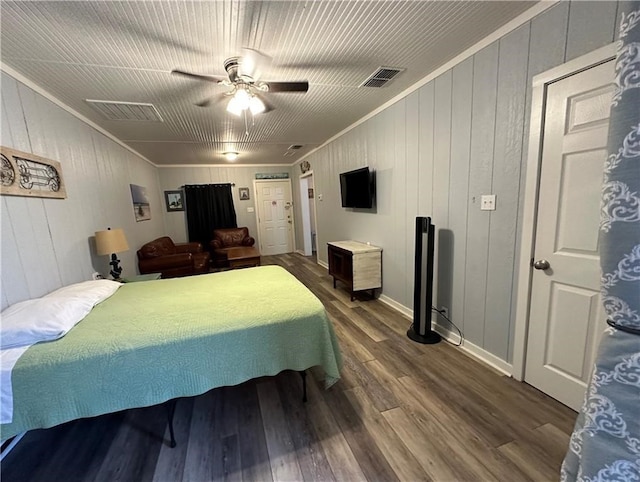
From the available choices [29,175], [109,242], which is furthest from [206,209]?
[29,175]

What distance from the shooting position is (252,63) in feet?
6.32

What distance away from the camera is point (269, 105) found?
286 cm

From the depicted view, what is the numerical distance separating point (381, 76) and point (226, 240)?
4.97 meters

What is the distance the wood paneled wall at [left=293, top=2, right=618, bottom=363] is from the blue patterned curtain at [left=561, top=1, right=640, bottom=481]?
1130mm

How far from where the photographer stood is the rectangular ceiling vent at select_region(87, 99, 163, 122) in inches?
102

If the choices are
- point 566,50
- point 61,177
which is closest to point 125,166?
point 61,177

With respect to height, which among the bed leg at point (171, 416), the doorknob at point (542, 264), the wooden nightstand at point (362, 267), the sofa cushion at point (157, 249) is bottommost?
the bed leg at point (171, 416)

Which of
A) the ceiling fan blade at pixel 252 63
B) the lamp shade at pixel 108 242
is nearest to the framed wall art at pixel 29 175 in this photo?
the lamp shade at pixel 108 242

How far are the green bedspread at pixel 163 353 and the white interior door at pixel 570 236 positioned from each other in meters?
1.44

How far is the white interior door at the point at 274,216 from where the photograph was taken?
7.00 metres

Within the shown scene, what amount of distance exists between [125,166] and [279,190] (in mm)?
3592

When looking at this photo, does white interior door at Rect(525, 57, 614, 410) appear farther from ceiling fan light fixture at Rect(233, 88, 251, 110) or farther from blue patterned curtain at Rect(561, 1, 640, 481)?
ceiling fan light fixture at Rect(233, 88, 251, 110)

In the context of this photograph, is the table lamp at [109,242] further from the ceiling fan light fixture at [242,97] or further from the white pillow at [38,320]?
the ceiling fan light fixture at [242,97]

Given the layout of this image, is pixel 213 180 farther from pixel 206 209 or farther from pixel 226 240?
pixel 226 240
